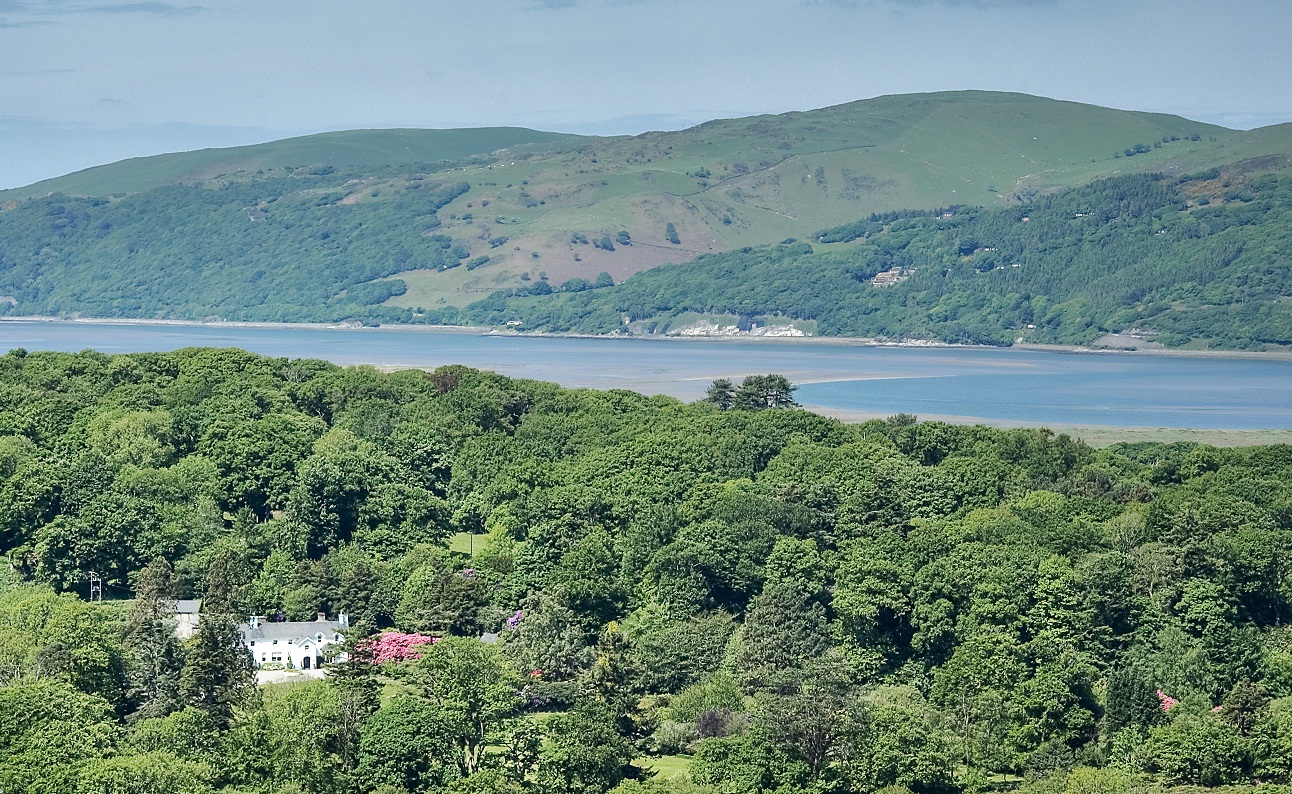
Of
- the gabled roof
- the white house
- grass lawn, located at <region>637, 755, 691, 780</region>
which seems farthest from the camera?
the gabled roof

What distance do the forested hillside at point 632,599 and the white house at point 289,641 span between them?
164cm

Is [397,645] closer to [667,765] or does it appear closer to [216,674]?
[216,674]

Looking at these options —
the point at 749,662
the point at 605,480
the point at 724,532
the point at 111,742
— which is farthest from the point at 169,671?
the point at 605,480

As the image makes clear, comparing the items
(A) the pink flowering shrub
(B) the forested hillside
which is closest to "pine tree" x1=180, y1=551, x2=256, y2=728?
(B) the forested hillside

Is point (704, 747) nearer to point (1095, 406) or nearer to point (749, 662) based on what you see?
point (749, 662)

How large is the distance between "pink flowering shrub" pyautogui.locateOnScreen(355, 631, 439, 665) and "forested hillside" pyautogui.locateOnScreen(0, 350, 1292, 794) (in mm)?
165

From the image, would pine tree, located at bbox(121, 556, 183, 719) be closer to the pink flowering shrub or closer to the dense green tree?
the pink flowering shrub

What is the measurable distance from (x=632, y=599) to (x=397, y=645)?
978 cm

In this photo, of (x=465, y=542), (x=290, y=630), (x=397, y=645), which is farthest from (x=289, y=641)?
(x=465, y=542)

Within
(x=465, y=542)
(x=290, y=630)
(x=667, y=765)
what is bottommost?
(x=667, y=765)

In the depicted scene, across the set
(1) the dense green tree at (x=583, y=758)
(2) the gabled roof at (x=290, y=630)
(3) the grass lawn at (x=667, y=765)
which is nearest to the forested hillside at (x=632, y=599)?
(1) the dense green tree at (x=583, y=758)

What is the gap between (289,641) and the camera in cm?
6366

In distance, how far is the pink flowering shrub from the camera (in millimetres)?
60375

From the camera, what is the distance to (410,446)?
306ft
